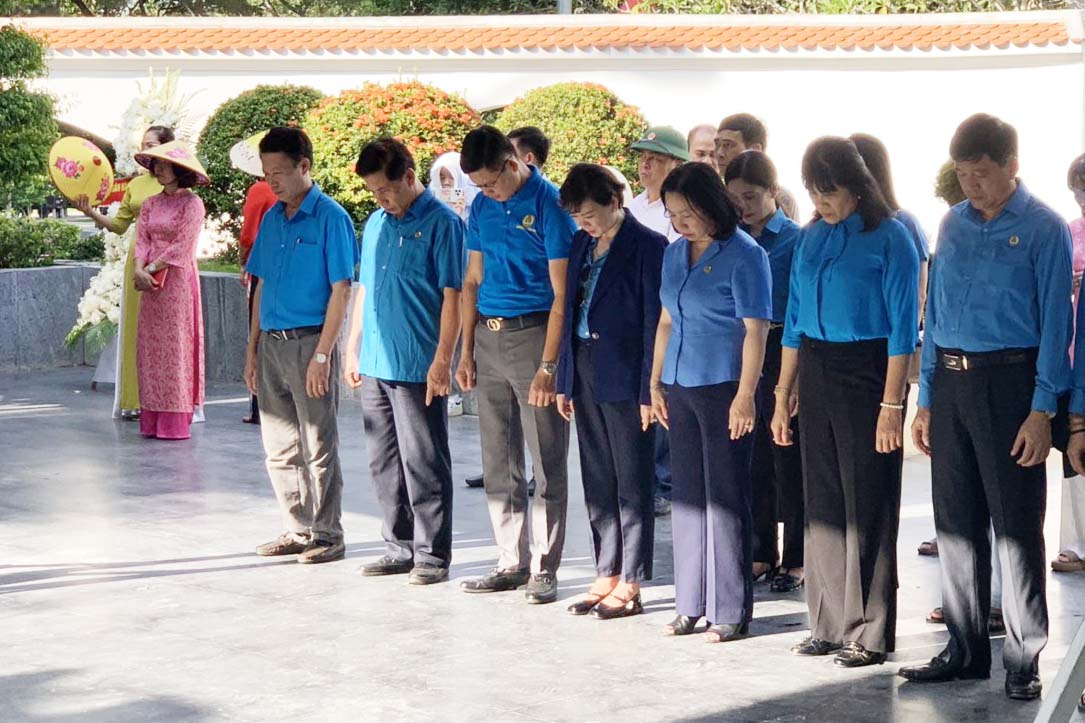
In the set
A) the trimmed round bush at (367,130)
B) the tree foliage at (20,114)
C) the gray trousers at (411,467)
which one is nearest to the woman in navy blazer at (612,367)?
the gray trousers at (411,467)

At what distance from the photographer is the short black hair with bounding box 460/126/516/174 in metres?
6.93

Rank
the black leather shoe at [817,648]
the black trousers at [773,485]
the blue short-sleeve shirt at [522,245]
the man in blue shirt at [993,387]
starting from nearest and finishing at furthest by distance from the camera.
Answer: the man in blue shirt at [993,387], the black leather shoe at [817,648], the blue short-sleeve shirt at [522,245], the black trousers at [773,485]

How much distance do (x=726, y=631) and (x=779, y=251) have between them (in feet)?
5.29

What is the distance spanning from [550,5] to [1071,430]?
2668cm

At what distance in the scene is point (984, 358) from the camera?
18.3 ft

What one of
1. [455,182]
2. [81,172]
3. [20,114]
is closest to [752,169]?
[455,182]

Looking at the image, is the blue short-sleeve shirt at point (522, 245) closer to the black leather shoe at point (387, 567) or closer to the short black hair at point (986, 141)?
the black leather shoe at point (387, 567)

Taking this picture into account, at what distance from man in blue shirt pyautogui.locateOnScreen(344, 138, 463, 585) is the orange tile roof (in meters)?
14.3

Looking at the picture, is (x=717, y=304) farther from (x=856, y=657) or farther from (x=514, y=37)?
(x=514, y=37)

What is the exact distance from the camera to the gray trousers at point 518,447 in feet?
23.3

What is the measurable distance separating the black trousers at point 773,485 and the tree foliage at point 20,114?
8735 millimetres

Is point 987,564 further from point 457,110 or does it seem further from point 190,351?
point 457,110

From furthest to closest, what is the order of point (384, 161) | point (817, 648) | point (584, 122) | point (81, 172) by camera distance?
point (584, 122), point (81, 172), point (384, 161), point (817, 648)

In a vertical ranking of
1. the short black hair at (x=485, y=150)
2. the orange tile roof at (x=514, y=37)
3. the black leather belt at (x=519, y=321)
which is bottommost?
the black leather belt at (x=519, y=321)
